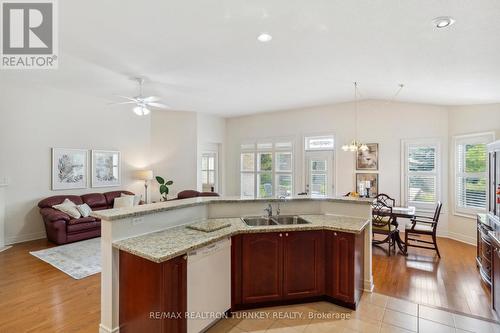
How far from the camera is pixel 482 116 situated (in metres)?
4.79

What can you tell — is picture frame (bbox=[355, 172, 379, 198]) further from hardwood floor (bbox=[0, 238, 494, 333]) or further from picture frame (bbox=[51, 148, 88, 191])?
picture frame (bbox=[51, 148, 88, 191])

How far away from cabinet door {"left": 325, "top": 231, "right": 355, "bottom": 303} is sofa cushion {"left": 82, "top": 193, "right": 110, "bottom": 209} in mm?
5209

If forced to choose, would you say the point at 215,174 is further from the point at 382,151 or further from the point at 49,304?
the point at 49,304

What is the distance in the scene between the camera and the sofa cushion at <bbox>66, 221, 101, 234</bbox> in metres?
4.68

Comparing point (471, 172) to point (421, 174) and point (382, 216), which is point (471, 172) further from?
point (382, 216)

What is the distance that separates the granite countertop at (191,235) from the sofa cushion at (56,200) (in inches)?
157

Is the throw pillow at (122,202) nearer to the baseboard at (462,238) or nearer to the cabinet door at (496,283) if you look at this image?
the cabinet door at (496,283)

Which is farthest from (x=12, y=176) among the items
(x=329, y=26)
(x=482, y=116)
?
(x=482, y=116)

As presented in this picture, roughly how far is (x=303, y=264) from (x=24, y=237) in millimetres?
5491

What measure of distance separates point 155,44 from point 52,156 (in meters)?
3.86

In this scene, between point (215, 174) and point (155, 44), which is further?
point (215, 174)

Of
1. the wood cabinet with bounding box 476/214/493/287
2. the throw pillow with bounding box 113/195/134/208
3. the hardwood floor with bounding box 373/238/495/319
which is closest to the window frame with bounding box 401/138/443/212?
the hardwood floor with bounding box 373/238/495/319

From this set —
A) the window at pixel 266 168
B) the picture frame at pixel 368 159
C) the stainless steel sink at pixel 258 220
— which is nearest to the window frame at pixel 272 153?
the window at pixel 266 168

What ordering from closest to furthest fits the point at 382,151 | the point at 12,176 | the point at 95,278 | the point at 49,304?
the point at 49,304 → the point at 95,278 → the point at 12,176 → the point at 382,151
